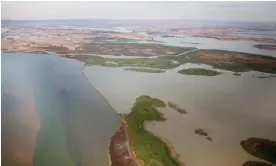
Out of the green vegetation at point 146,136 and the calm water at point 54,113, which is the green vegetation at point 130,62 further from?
the green vegetation at point 146,136

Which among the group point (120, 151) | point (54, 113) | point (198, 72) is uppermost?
point (198, 72)

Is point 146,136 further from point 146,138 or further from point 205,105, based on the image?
point 205,105

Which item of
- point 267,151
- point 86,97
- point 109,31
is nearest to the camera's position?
point 267,151

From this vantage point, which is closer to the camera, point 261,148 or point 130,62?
point 261,148

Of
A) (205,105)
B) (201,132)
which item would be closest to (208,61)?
(205,105)

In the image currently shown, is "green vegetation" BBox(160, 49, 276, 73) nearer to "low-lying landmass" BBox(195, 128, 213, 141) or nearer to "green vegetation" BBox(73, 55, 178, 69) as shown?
"green vegetation" BBox(73, 55, 178, 69)

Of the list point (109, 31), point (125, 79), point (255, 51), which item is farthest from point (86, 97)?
point (255, 51)

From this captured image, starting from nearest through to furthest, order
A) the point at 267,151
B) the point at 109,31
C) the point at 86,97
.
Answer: the point at 267,151, the point at 86,97, the point at 109,31

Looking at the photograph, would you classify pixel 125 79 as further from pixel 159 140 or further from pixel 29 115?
pixel 29 115
